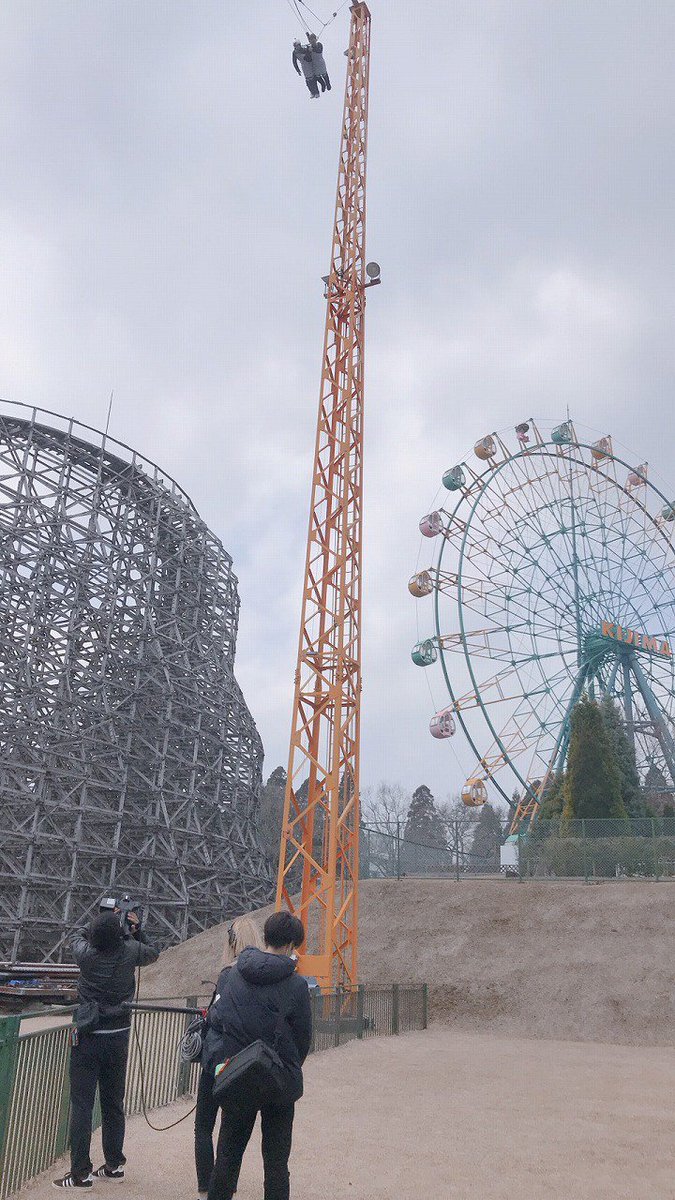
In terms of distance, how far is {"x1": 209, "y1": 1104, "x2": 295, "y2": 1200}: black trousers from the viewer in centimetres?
400

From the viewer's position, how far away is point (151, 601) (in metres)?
34.7

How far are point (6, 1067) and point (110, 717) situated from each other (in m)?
27.6

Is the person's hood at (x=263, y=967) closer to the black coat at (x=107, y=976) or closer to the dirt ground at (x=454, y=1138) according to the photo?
the black coat at (x=107, y=976)

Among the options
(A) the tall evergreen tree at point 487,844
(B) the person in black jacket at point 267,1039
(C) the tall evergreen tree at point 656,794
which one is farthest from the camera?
(C) the tall evergreen tree at point 656,794

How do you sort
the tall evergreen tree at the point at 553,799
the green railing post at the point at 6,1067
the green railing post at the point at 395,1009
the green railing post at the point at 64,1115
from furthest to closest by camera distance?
the tall evergreen tree at the point at 553,799, the green railing post at the point at 395,1009, the green railing post at the point at 64,1115, the green railing post at the point at 6,1067

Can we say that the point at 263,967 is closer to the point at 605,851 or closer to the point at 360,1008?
the point at 360,1008

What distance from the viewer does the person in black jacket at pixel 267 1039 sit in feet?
13.1

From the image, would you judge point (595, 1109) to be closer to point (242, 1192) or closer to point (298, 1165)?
point (298, 1165)

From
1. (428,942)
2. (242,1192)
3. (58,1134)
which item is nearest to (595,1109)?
(242,1192)

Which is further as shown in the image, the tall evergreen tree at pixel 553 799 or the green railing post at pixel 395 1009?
the tall evergreen tree at pixel 553 799

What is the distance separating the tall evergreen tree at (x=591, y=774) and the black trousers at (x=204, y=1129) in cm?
2351

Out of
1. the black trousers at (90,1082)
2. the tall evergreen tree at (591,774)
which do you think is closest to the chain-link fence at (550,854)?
the tall evergreen tree at (591,774)

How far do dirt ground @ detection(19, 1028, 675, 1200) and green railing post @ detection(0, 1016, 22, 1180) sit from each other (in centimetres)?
49

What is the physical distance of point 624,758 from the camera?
31.4m
